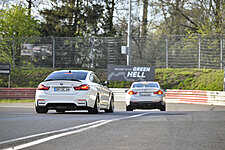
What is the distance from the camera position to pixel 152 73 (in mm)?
31703

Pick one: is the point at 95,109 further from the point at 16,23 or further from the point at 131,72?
the point at 16,23

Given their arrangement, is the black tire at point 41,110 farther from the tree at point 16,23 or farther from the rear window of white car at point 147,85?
the tree at point 16,23

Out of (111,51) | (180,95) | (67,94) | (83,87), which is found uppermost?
(111,51)

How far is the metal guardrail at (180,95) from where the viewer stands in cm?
2833

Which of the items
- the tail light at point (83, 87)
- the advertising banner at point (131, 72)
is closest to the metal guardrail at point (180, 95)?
the advertising banner at point (131, 72)

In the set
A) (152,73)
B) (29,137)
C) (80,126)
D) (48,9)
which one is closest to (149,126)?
(80,126)

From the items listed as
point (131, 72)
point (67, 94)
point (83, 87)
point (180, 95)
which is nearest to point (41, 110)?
point (67, 94)

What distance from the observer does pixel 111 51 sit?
33562mm

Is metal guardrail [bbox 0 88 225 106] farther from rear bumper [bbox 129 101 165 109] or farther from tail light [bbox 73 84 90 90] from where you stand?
tail light [bbox 73 84 90 90]

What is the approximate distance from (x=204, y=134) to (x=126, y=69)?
932 inches

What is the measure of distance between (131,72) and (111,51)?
8.62 ft

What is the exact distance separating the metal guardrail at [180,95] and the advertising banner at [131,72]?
0.99 metres

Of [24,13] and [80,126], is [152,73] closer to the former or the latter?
[24,13]

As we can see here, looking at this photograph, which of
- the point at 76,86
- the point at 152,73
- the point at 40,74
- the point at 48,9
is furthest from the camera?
the point at 48,9
